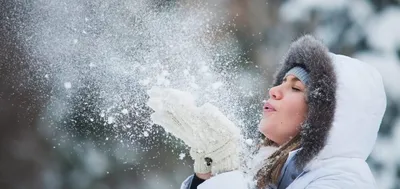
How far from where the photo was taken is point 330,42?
1.47 m

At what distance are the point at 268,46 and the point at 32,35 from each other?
63cm

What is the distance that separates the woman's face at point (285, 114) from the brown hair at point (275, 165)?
0.05 ft

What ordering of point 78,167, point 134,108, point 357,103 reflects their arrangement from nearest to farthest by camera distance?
point 357,103 < point 134,108 < point 78,167

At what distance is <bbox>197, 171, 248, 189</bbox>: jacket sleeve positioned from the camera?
1.98ft

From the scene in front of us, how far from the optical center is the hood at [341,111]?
59cm

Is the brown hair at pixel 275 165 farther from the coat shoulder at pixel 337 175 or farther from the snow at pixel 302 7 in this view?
the snow at pixel 302 7

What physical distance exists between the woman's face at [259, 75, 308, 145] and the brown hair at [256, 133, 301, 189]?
0.01 m

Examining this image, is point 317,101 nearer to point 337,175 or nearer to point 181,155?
point 337,175

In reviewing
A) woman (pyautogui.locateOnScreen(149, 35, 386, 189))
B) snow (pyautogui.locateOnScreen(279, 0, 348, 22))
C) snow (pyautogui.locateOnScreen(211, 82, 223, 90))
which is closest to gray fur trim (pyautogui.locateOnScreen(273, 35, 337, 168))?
woman (pyautogui.locateOnScreen(149, 35, 386, 189))

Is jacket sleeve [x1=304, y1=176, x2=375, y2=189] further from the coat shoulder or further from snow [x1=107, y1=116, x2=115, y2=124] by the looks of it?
snow [x1=107, y1=116, x2=115, y2=124]

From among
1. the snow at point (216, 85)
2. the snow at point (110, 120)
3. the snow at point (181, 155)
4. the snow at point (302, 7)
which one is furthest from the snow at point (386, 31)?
the snow at point (110, 120)

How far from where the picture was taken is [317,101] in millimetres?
623

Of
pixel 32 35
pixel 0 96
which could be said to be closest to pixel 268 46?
pixel 32 35

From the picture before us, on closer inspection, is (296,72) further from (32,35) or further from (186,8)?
(32,35)
